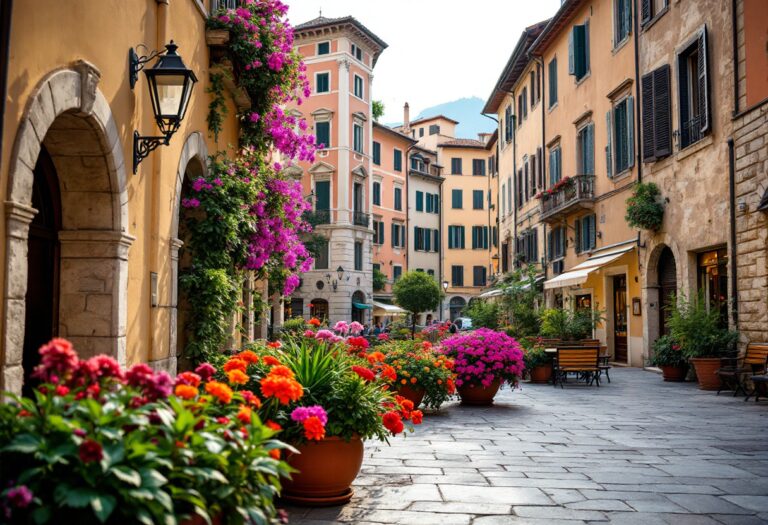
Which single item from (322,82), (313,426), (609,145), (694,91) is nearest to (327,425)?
(313,426)

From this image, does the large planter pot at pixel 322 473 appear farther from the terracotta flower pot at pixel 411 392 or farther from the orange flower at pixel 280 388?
the terracotta flower pot at pixel 411 392

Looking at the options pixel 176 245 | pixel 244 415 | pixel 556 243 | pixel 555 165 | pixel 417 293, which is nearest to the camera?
pixel 244 415

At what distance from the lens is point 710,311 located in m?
13.0

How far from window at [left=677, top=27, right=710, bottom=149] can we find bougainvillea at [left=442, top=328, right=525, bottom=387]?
6.51 m

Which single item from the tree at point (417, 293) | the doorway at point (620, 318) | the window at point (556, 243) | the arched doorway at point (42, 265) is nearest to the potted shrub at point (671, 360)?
the doorway at point (620, 318)

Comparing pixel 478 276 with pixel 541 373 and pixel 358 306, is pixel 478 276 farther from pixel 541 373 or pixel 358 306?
pixel 541 373

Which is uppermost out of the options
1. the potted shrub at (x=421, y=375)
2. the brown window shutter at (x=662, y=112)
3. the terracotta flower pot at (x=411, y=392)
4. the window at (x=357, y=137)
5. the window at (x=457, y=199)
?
the window at (x=357, y=137)

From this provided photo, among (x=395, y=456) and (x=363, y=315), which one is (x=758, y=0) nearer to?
(x=395, y=456)

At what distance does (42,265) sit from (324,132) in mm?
34096

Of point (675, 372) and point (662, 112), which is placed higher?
point (662, 112)

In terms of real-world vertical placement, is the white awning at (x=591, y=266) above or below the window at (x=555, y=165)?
below

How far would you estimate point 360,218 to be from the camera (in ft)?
131

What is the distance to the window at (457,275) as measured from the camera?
175ft

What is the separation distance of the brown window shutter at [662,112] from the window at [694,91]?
19.8 inches
